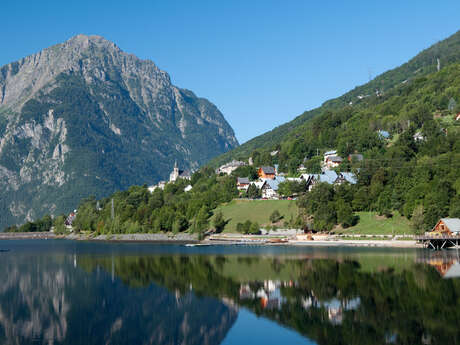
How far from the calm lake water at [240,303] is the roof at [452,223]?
2186cm

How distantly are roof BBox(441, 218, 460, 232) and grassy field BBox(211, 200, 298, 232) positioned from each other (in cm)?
4232

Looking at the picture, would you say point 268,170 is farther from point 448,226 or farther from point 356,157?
point 448,226

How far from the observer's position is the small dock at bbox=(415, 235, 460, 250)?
297ft

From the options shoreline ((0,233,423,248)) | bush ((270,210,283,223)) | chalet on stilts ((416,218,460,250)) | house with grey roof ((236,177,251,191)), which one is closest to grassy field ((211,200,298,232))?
bush ((270,210,283,223))

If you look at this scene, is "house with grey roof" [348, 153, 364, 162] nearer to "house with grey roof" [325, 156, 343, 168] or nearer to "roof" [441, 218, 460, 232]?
"house with grey roof" [325, 156, 343, 168]

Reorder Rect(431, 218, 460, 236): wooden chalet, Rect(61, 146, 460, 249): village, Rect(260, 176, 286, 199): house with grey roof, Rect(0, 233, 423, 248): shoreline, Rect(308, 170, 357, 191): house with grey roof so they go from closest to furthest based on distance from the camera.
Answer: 1. Rect(431, 218, 460, 236): wooden chalet
2. Rect(61, 146, 460, 249): village
3. Rect(0, 233, 423, 248): shoreline
4. Rect(308, 170, 357, 191): house with grey roof
5. Rect(260, 176, 286, 199): house with grey roof

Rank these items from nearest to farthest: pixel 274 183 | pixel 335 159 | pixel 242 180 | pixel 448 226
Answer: pixel 448 226 < pixel 274 183 < pixel 335 159 < pixel 242 180

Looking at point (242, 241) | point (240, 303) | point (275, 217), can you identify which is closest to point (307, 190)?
point (275, 217)

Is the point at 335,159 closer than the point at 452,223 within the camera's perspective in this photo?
No

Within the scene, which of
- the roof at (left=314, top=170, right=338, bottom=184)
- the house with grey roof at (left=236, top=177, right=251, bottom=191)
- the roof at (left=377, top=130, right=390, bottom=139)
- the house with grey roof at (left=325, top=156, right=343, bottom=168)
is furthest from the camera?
the house with grey roof at (left=236, top=177, right=251, bottom=191)

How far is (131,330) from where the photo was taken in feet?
125

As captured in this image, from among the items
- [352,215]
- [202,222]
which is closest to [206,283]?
[352,215]

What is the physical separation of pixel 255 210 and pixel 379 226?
42.0 metres

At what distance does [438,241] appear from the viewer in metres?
92.4
